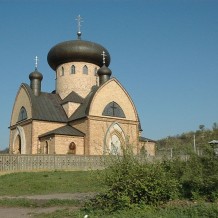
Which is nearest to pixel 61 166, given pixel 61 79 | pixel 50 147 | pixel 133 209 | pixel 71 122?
pixel 50 147

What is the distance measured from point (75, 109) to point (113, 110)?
3.51 meters

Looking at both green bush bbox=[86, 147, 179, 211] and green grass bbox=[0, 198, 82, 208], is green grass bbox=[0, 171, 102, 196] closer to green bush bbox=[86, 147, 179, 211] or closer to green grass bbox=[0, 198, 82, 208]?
green grass bbox=[0, 198, 82, 208]

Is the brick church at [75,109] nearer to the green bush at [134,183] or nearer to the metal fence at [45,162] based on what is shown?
the metal fence at [45,162]

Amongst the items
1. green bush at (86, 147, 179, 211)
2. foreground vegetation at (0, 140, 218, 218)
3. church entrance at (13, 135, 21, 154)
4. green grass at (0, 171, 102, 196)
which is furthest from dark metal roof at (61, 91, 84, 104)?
green bush at (86, 147, 179, 211)

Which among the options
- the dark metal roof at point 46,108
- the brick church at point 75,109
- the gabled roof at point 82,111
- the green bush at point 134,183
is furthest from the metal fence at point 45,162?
the green bush at point 134,183

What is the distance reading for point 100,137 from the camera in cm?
2881

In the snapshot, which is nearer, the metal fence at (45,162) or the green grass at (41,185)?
the green grass at (41,185)

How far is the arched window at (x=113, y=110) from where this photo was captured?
2983 centimetres

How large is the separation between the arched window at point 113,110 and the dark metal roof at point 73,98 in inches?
127

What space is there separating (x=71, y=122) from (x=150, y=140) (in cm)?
906

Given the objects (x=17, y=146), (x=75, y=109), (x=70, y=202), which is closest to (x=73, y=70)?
(x=75, y=109)

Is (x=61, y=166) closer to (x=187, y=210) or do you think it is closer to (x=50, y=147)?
(x=50, y=147)

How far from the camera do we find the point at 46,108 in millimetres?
30734

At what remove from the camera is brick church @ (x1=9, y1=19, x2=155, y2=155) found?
92.9 feet
